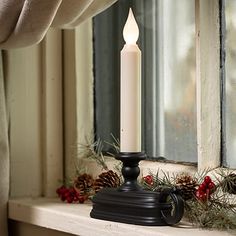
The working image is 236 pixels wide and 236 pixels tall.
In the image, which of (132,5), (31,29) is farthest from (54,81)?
(31,29)

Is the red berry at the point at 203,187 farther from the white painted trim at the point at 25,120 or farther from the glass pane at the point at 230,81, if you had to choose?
the white painted trim at the point at 25,120

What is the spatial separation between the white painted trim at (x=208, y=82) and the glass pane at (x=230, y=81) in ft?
0.05

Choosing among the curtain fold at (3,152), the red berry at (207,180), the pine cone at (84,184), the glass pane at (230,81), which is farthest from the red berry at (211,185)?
the curtain fold at (3,152)

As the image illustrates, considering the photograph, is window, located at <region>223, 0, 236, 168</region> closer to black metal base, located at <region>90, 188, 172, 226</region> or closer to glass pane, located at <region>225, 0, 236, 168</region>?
glass pane, located at <region>225, 0, 236, 168</region>

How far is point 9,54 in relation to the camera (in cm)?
108

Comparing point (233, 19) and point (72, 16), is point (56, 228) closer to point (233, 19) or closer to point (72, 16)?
point (72, 16)

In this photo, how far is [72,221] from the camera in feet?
3.10

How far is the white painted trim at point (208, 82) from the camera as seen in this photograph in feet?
3.11

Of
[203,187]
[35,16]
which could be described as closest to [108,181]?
[203,187]

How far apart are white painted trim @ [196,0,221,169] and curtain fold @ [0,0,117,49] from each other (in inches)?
6.6

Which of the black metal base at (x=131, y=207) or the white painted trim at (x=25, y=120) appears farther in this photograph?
the white painted trim at (x=25, y=120)

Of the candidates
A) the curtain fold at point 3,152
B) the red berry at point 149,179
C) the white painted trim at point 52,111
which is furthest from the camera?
the white painted trim at point 52,111

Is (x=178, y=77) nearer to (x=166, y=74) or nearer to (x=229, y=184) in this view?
(x=166, y=74)

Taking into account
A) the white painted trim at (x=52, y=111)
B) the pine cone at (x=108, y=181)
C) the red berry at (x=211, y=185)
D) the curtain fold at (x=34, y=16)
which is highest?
the curtain fold at (x=34, y=16)
